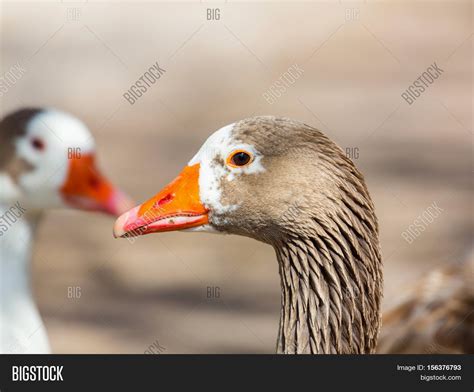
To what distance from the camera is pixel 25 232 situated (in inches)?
202

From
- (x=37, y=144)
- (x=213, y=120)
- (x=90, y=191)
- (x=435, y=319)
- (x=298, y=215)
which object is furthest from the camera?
(x=213, y=120)

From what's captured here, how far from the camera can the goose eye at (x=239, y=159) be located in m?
3.43

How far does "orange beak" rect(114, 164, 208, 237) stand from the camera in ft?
11.5

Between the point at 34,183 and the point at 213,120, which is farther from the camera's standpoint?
the point at 213,120

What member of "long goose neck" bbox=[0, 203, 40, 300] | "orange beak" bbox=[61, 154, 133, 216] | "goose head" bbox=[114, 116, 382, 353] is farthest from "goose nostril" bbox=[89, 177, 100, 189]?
"goose head" bbox=[114, 116, 382, 353]

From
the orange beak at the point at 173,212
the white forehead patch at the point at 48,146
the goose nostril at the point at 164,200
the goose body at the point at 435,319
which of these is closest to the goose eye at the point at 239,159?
the orange beak at the point at 173,212

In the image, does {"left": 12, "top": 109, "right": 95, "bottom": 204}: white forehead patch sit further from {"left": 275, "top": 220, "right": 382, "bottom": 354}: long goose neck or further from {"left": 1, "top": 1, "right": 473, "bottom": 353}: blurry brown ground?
{"left": 1, "top": 1, "right": 473, "bottom": 353}: blurry brown ground

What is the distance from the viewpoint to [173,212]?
3.49m

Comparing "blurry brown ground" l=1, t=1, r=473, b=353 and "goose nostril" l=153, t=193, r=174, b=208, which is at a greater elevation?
"blurry brown ground" l=1, t=1, r=473, b=353

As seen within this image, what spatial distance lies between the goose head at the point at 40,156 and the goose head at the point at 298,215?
1.85 meters

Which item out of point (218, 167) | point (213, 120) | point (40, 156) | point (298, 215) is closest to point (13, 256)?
point (40, 156)

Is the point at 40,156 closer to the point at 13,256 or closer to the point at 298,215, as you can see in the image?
the point at 13,256

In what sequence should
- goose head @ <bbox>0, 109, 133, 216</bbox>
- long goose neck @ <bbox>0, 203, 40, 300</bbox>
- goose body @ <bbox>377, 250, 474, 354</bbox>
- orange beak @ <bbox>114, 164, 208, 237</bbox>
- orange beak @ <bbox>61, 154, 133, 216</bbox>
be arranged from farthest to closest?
orange beak @ <bbox>61, 154, 133, 216</bbox> < goose head @ <bbox>0, 109, 133, 216</bbox> < long goose neck @ <bbox>0, 203, 40, 300</bbox> < goose body @ <bbox>377, 250, 474, 354</bbox> < orange beak @ <bbox>114, 164, 208, 237</bbox>

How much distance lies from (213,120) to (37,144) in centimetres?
549
